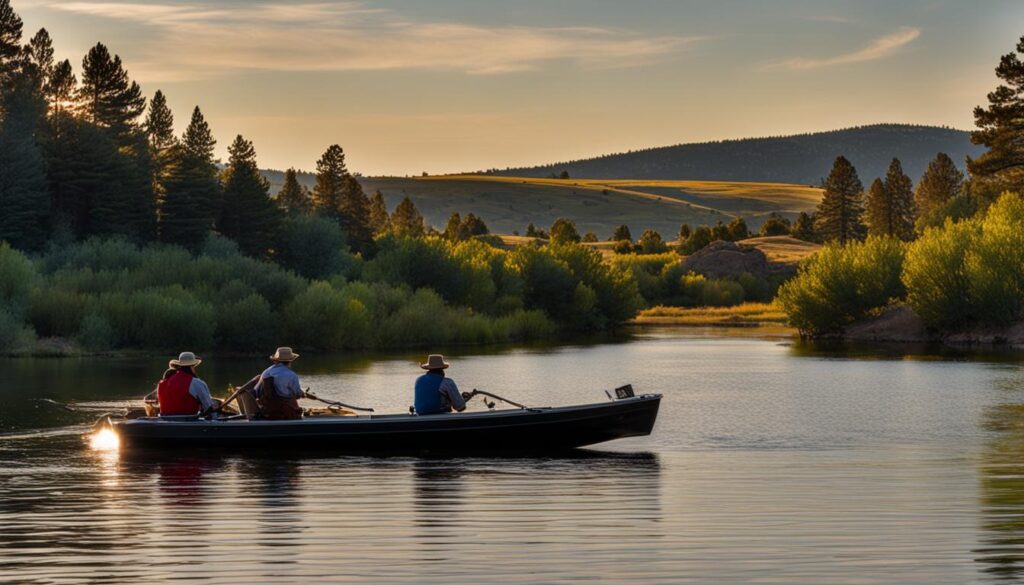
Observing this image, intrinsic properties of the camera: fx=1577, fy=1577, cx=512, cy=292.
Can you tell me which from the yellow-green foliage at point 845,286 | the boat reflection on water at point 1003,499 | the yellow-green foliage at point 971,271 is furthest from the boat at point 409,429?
the yellow-green foliage at point 845,286

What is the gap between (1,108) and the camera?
8119 cm

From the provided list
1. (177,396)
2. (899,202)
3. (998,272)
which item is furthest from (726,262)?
(177,396)

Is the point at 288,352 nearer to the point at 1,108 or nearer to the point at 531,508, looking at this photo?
the point at 531,508

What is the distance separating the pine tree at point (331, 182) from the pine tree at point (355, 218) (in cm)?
44

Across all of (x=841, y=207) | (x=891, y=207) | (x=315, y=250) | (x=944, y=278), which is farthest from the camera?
(x=841, y=207)

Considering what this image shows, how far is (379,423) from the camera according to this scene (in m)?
28.0

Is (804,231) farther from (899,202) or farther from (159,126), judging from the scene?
(159,126)

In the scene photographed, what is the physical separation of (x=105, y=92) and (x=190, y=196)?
340 inches

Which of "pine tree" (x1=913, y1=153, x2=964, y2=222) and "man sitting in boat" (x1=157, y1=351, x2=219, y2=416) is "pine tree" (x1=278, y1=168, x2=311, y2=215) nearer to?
"pine tree" (x1=913, y1=153, x2=964, y2=222)

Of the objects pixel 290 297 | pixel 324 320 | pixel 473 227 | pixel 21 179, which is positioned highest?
pixel 473 227

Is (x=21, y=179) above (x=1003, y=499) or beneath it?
above

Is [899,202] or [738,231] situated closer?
[899,202]

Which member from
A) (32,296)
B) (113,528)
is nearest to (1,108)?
(32,296)

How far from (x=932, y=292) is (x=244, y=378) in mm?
38749
